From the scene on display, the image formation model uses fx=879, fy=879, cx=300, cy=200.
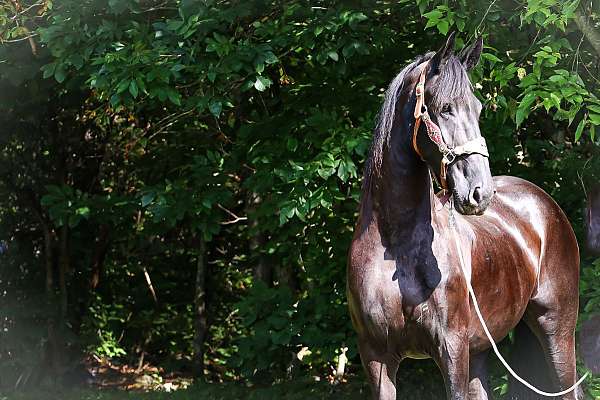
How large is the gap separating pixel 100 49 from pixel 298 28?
133 cm

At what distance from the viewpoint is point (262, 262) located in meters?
8.55

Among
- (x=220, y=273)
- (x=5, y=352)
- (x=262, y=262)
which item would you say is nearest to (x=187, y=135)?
(x=262, y=262)

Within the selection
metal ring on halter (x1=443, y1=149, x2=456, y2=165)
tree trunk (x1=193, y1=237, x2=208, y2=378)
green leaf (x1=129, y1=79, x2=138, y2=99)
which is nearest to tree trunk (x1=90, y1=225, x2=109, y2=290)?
tree trunk (x1=193, y1=237, x2=208, y2=378)

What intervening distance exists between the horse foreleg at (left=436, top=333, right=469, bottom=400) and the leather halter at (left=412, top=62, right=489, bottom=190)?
0.71 meters

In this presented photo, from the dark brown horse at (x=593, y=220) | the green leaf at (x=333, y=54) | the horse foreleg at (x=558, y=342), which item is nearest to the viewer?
the horse foreleg at (x=558, y=342)

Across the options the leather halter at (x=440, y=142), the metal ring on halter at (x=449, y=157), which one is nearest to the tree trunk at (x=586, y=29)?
the leather halter at (x=440, y=142)

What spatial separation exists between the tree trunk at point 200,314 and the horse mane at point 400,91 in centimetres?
548

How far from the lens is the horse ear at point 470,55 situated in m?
3.81

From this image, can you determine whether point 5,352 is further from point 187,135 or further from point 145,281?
point 187,135

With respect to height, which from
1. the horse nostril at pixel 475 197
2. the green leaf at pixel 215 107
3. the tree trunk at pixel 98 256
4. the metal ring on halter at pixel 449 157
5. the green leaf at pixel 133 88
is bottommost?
the tree trunk at pixel 98 256

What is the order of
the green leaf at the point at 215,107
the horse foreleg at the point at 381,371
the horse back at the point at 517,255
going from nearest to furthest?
the horse foreleg at the point at 381,371, the horse back at the point at 517,255, the green leaf at the point at 215,107

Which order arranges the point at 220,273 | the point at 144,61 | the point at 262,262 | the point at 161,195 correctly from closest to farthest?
the point at 144,61, the point at 161,195, the point at 262,262, the point at 220,273

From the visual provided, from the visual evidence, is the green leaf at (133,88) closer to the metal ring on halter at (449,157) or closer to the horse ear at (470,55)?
the horse ear at (470,55)

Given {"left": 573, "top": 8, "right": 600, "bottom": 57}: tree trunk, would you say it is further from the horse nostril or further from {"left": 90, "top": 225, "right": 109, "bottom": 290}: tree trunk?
{"left": 90, "top": 225, "right": 109, "bottom": 290}: tree trunk
